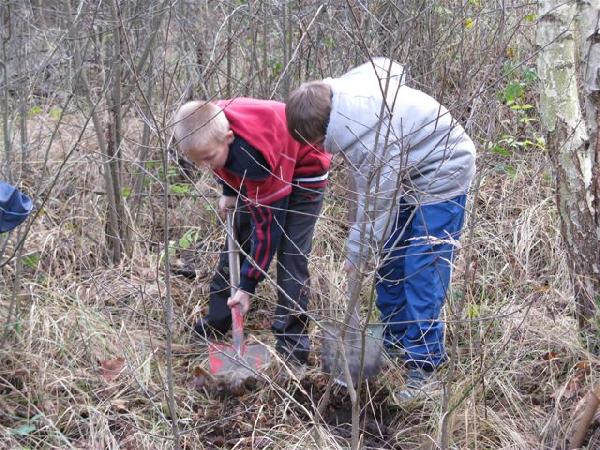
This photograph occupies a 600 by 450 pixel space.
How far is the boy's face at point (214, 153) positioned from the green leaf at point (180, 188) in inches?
64.6

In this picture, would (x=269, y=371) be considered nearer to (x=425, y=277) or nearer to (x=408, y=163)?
(x=425, y=277)

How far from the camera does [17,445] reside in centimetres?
315

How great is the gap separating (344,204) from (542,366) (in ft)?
5.85

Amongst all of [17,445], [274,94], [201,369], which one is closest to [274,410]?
[201,369]

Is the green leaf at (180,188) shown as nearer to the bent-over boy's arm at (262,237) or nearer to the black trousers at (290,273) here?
the black trousers at (290,273)

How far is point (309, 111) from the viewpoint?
3.07m

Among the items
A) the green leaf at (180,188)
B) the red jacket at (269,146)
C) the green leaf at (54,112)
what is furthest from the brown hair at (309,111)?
the green leaf at (54,112)

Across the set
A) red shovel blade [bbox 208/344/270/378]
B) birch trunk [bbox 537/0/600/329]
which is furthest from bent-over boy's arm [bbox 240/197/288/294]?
birch trunk [bbox 537/0/600/329]

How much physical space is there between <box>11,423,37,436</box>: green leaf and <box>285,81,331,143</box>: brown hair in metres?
1.62

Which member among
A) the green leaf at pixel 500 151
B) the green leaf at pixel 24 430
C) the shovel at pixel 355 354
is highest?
the green leaf at pixel 500 151

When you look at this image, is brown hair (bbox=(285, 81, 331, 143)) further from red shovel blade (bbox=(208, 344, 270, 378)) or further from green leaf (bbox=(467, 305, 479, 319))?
green leaf (bbox=(467, 305, 479, 319))

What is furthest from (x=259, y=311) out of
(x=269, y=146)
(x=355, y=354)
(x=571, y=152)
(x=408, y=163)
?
(x=571, y=152)

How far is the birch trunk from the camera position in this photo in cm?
352

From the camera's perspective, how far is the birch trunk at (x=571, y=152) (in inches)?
139
